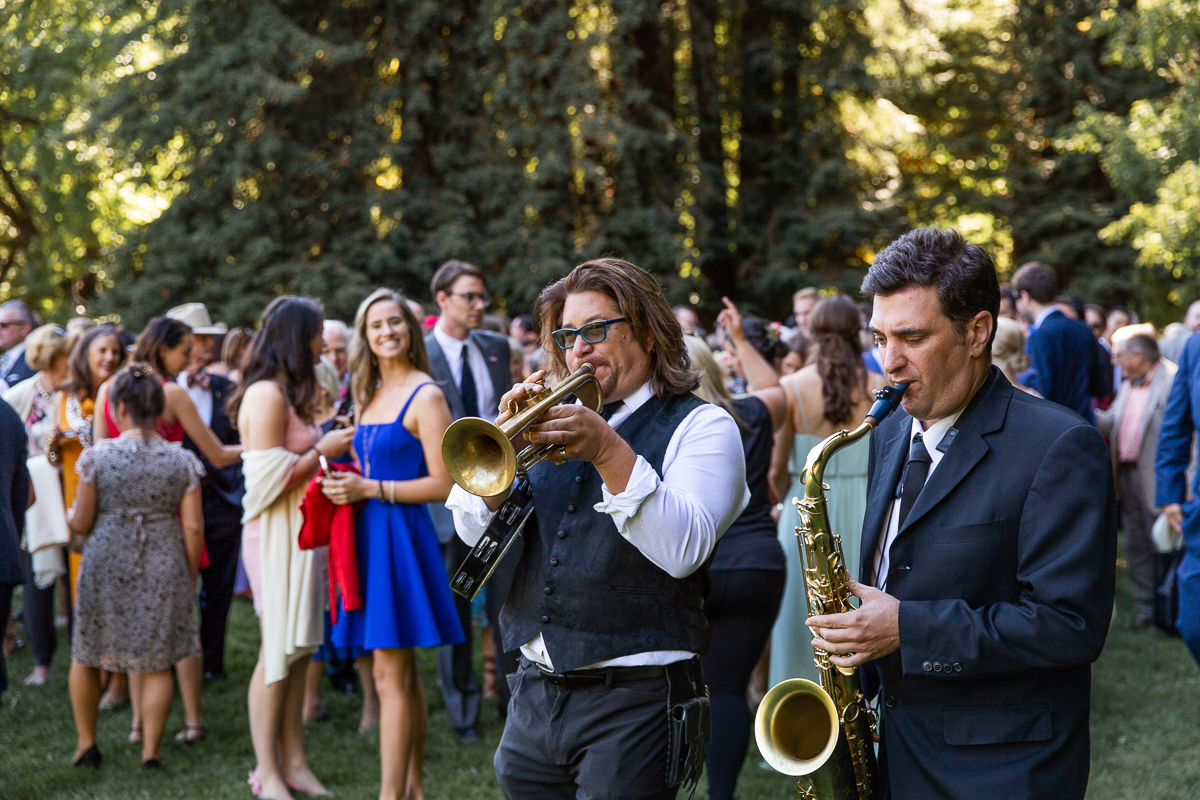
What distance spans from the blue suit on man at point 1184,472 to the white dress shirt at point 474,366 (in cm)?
376

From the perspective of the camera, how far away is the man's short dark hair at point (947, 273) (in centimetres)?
230

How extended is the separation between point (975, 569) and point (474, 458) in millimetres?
1209

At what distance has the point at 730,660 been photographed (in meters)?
4.38

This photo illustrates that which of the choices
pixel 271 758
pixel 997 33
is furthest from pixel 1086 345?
pixel 997 33

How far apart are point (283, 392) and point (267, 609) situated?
3.51 feet

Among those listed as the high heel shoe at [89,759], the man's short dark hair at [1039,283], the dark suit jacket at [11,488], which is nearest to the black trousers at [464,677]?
the high heel shoe at [89,759]

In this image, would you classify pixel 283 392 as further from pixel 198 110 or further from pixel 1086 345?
pixel 198 110

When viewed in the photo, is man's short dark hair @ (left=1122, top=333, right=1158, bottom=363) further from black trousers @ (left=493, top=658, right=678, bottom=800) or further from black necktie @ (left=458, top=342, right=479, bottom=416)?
black trousers @ (left=493, top=658, right=678, bottom=800)

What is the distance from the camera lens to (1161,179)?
642 inches

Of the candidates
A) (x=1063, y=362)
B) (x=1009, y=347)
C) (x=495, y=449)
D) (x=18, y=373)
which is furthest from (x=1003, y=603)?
(x=18, y=373)

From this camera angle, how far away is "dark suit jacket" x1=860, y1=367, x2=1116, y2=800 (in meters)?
2.11

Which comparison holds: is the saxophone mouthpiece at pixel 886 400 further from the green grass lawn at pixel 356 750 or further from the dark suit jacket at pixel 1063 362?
the dark suit jacket at pixel 1063 362

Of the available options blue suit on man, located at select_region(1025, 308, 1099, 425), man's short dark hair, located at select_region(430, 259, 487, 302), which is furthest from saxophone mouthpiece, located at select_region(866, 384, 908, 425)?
blue suit on man, located at select_region(1025, 308, 1099, 425)

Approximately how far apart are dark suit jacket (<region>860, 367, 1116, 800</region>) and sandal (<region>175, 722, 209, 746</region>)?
4.95m
